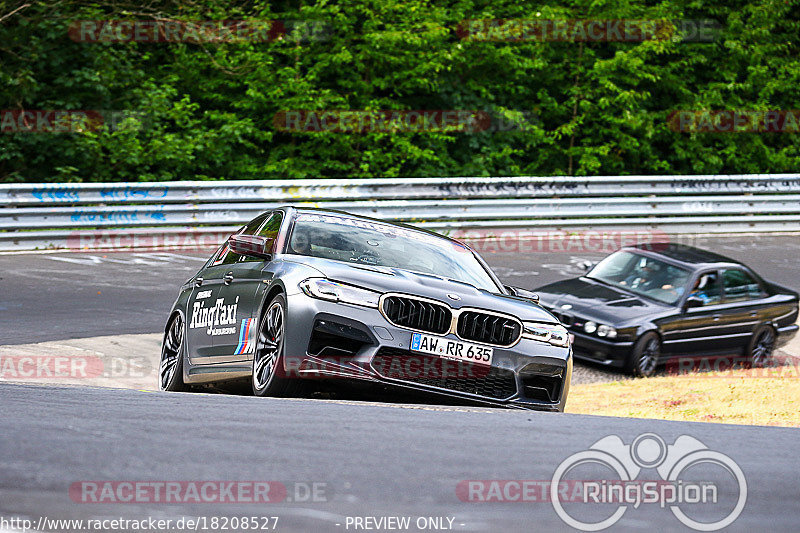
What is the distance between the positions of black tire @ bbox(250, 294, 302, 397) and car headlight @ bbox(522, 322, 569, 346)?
5.24 feet

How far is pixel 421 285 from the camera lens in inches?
272

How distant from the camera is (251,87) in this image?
22938mm

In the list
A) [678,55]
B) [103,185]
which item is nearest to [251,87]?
[103,185]

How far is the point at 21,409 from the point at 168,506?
1.94m

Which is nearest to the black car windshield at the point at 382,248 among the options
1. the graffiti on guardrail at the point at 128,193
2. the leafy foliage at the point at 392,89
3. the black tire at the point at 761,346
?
the black tire at the point at 761,346

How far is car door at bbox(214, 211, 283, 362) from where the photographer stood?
7.34 meters

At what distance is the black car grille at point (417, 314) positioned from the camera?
665 cm

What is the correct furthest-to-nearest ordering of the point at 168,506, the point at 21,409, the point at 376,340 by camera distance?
the point at 376,340, the point at 21,409, the point at 168,506

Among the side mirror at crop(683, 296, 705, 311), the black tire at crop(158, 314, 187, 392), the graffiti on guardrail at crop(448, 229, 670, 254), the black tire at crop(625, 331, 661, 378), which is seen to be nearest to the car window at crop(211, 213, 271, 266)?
the black tire at crop(158, 314, 187, 392)

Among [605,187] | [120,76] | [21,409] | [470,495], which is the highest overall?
[470,495]

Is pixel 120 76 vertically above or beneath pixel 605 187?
above

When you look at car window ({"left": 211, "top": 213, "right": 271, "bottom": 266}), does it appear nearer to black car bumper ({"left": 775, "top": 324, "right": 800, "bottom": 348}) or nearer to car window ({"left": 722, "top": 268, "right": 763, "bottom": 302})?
car window ({"left": 722, "top": 268, "right": 763, "bottom": 302})

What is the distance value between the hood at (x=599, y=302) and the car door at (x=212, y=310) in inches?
195

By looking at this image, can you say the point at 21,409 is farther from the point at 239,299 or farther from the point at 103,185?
the point at 103,185
